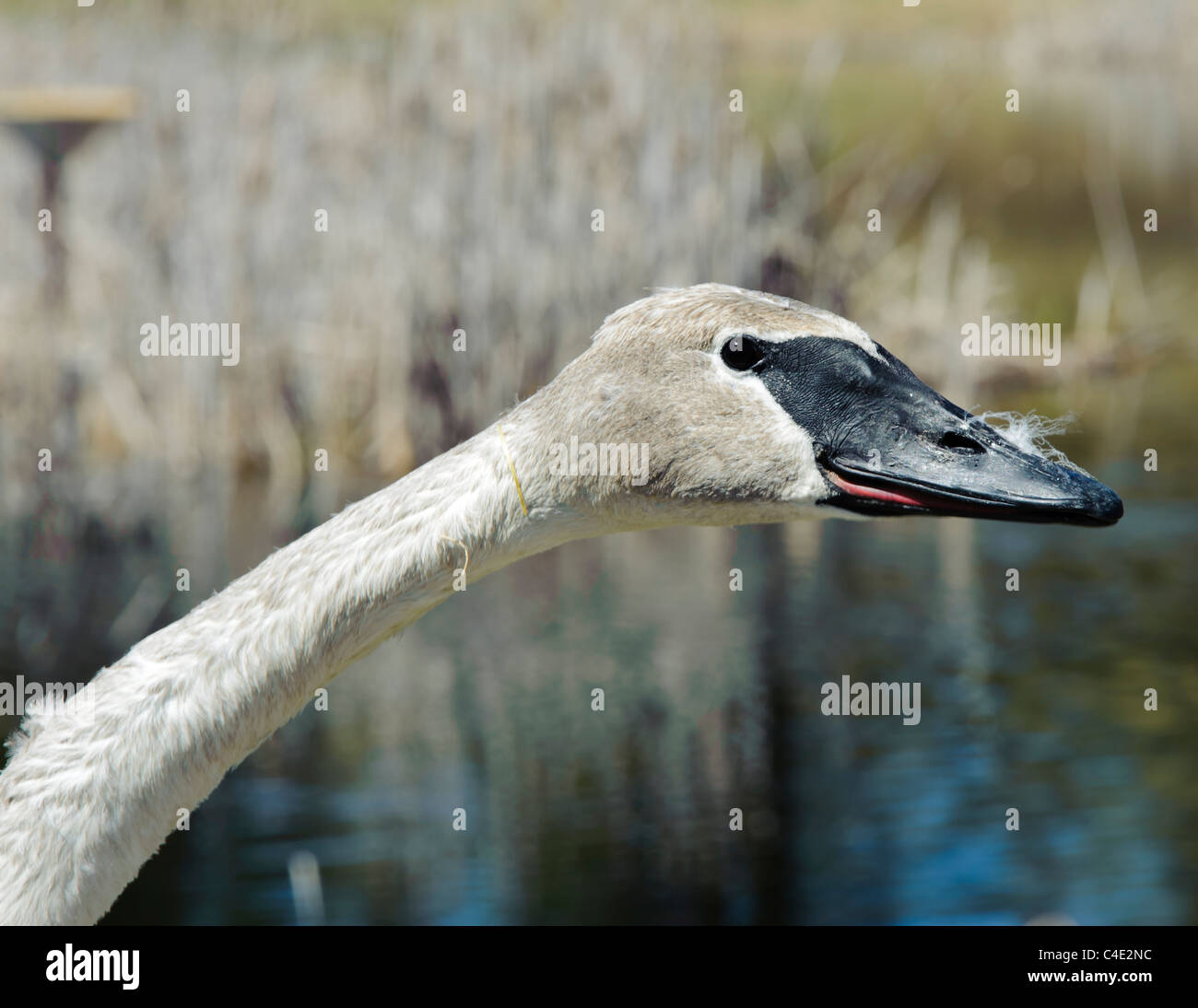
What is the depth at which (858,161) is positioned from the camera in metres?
16.6

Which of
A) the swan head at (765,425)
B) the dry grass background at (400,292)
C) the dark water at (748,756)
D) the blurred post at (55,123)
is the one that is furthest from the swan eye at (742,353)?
the blurred post at (55,123)

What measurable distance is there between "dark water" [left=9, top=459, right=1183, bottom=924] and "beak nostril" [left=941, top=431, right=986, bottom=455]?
189 inches

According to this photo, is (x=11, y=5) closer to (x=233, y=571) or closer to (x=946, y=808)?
(x=233, y=571)

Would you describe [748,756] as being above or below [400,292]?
below

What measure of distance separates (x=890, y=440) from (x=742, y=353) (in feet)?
1.25

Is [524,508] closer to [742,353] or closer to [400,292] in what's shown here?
[742,353]

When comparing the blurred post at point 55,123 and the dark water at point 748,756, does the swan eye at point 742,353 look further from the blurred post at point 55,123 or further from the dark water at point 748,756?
the blurred post at point 55,123

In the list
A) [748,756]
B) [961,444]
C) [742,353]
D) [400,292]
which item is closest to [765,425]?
[742,353]

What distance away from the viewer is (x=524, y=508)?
3391 mm

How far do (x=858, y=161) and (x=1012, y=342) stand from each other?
2534mm

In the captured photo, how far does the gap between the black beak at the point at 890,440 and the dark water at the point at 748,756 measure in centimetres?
472

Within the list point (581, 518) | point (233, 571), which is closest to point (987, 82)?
point (233, 571)

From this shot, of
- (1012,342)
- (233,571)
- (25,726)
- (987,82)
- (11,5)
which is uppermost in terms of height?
(987,82)

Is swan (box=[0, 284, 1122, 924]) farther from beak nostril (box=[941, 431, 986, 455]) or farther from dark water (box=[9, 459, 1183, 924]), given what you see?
dark water (box=[9, 459, 1183, 924])
